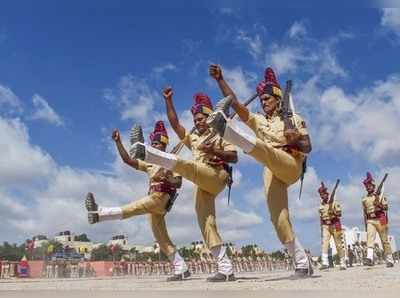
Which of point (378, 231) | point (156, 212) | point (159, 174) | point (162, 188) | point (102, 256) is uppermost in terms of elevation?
point (159, 174)

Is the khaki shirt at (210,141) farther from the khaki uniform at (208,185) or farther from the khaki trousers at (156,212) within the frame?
the khaki trousers at (156,212)

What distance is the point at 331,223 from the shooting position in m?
15.7

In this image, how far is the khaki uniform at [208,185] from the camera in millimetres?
7504

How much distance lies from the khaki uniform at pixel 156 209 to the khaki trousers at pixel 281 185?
228 cm

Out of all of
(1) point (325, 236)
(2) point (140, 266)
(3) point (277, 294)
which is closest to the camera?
(3) point (277, 294)

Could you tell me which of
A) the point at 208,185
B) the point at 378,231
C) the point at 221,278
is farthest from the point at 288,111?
the point at 378,231

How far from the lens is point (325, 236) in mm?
15594

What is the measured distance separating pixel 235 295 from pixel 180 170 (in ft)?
8.81

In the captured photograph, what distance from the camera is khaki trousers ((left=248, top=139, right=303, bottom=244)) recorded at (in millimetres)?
6656

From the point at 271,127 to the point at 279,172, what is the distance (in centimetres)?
76

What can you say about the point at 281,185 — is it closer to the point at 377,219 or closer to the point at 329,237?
the point at 377,219

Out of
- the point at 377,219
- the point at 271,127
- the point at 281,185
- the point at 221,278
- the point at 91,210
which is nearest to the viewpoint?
the point at 281,185

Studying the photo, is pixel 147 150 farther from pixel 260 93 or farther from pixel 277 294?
pixel 277 294

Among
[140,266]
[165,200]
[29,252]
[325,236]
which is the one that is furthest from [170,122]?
[140,266]
